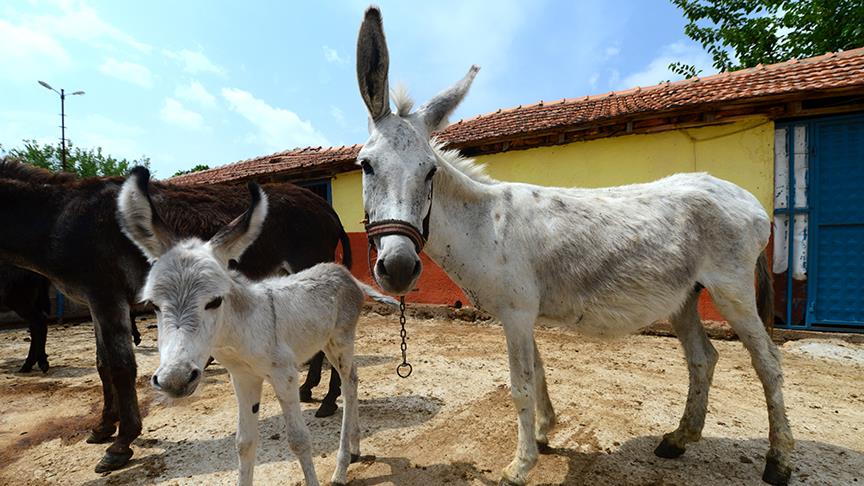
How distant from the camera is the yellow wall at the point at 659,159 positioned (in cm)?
645

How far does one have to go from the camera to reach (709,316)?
6.63m

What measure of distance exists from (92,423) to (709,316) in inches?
339

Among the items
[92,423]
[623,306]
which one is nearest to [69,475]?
[92,423]

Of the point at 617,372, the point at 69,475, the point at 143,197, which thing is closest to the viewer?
the point at 143,197

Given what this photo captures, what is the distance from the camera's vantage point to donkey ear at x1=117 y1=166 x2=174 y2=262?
2260mm

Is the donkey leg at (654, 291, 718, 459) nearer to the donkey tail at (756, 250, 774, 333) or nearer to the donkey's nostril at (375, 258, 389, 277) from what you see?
the donkey tail at (756, 250, 774, 333)

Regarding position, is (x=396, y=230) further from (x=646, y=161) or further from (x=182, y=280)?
(x=646, y=161)

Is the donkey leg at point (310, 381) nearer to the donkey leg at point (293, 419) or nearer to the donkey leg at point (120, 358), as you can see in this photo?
the donkey leg at point (120, 358)

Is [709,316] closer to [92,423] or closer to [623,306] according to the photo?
[623,306]

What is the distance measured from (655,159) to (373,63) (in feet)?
21.9

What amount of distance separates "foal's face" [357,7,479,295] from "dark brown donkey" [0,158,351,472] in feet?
7.76

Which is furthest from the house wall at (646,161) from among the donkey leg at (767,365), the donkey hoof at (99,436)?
the donkey hoof at (99,436)

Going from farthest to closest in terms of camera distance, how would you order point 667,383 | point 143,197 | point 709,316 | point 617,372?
point 709,316
point 617,372
point 667,383
point 143,197

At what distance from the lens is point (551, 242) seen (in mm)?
2633
